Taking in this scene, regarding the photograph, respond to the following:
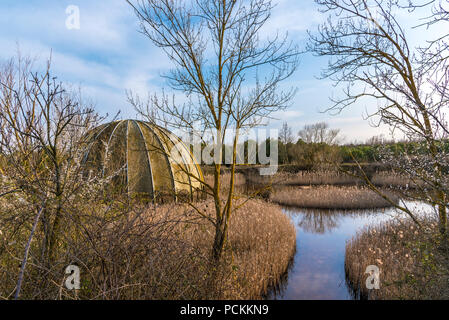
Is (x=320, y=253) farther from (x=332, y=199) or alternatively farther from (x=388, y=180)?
(x=388, y=180)

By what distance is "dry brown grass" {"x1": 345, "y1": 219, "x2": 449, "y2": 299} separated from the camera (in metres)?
3.63

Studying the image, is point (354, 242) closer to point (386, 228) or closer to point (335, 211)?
point (386, 228)

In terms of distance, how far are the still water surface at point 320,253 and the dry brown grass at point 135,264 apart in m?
0.42

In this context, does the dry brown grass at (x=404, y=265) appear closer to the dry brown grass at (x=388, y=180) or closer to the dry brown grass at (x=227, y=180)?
the dry brown grass at (x=227, y=180)

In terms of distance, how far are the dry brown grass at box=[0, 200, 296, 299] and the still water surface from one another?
42 centimetres

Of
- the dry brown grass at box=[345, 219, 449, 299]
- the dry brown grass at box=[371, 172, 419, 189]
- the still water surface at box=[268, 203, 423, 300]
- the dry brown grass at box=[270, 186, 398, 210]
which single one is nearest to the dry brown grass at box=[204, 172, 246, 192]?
the dry brown grass at box=[270, 186, 398, 210]

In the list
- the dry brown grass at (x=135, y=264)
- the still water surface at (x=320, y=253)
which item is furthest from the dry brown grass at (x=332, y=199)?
the dry brown grass at (x=135, y=264)

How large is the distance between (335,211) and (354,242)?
4949 millimetres

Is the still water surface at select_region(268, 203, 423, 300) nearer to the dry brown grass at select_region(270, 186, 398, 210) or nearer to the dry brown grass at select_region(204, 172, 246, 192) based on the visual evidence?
the dry brown grass at select_region(270, 186, 398, 210)
